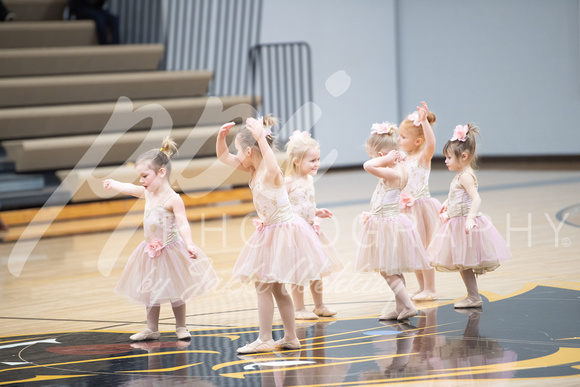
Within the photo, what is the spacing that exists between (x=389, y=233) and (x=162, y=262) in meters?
1.04

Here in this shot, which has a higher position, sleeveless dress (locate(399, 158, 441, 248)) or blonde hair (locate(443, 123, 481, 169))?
blonde hair (locate(443, 123, 481, 169))

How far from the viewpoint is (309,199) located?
3.79m

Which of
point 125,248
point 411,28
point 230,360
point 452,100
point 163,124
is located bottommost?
point 230,360

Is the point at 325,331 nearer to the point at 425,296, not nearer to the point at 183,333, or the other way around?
the point at 183,333

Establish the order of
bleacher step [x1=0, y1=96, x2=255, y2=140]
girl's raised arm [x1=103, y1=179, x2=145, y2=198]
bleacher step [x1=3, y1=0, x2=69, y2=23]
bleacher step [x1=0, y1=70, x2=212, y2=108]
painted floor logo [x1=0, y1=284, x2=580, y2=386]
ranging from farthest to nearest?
1. bleacher step [x1=3, y1=0, x2=69, y2=23]
2. bleacher step [x1=0, y1=70, x2=212, y2=108]
3. bleacher step [x1=0, y1=96, x2=255, y2=140]
4. girl's raised arm [x1=103, y1=179, x2=145, y2=198]
5. painted floor logo [x1=0, y1=284, x2=580, y2=386]

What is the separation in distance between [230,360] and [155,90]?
20.1ft

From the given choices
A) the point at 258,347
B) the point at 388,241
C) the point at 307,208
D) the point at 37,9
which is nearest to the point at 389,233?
the point at 388,241

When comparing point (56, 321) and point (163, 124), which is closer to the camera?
point (56, 321)

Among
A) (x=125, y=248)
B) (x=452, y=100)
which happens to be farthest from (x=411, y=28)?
(x=125, y=248)

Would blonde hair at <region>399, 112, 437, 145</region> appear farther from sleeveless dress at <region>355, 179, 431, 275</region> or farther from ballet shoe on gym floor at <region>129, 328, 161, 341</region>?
ballet shoe on gym floor at <region>129, 328, 161, 341</region>

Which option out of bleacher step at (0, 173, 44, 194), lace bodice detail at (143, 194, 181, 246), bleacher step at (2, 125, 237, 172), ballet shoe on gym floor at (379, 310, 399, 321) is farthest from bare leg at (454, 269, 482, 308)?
bleacher step at (0, 173, 44, 194)

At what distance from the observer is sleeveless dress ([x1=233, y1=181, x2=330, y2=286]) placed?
3146 millimetres

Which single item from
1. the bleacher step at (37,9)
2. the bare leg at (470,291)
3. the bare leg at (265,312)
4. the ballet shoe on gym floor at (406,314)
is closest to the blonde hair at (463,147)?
the bare leg at (470,291)

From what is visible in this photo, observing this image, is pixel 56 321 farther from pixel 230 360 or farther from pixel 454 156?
pixel 454 156
